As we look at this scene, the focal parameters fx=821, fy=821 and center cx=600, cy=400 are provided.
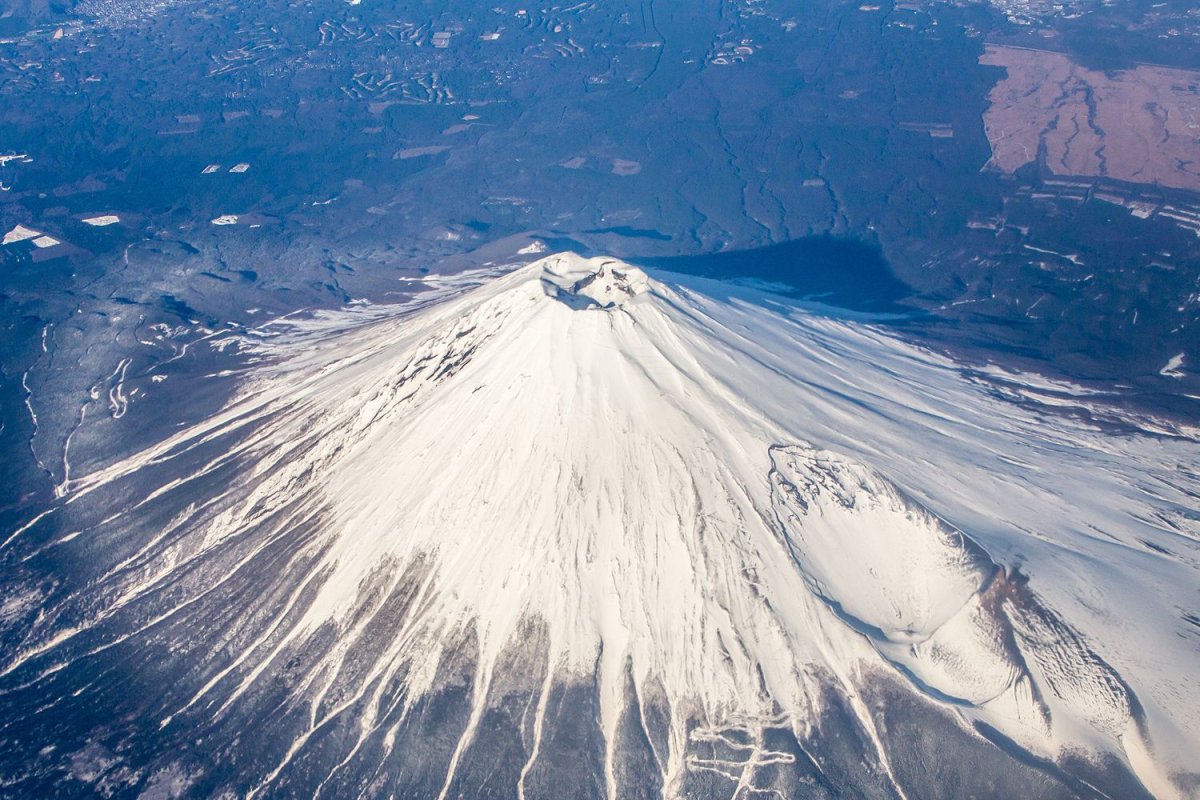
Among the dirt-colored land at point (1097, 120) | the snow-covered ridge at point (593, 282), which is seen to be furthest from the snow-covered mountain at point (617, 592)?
the dirt-colored land at point (1097, 120)

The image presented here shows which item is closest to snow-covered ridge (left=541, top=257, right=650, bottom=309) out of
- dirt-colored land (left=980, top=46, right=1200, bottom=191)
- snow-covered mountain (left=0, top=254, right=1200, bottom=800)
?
snow-covered mountain (left=0, top=254, right=1200, bottom=800)

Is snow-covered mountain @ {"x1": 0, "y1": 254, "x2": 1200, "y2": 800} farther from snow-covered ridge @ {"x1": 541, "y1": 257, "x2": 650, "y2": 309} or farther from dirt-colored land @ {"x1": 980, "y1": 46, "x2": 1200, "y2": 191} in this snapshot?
dirt-colored land @ {"x1": 980, "y1": 46, "x2": 1200, "y2": 191}

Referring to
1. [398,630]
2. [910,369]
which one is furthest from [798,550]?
[910,369]

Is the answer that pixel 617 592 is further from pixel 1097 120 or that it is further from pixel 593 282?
pixel 1097 120

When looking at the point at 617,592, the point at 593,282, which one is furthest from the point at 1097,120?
the point at 617,592

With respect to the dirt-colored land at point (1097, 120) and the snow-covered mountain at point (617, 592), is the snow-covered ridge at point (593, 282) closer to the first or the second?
the snow-covered mountain at point (617, 592)

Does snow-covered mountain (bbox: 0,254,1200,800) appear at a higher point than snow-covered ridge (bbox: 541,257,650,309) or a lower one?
lower
